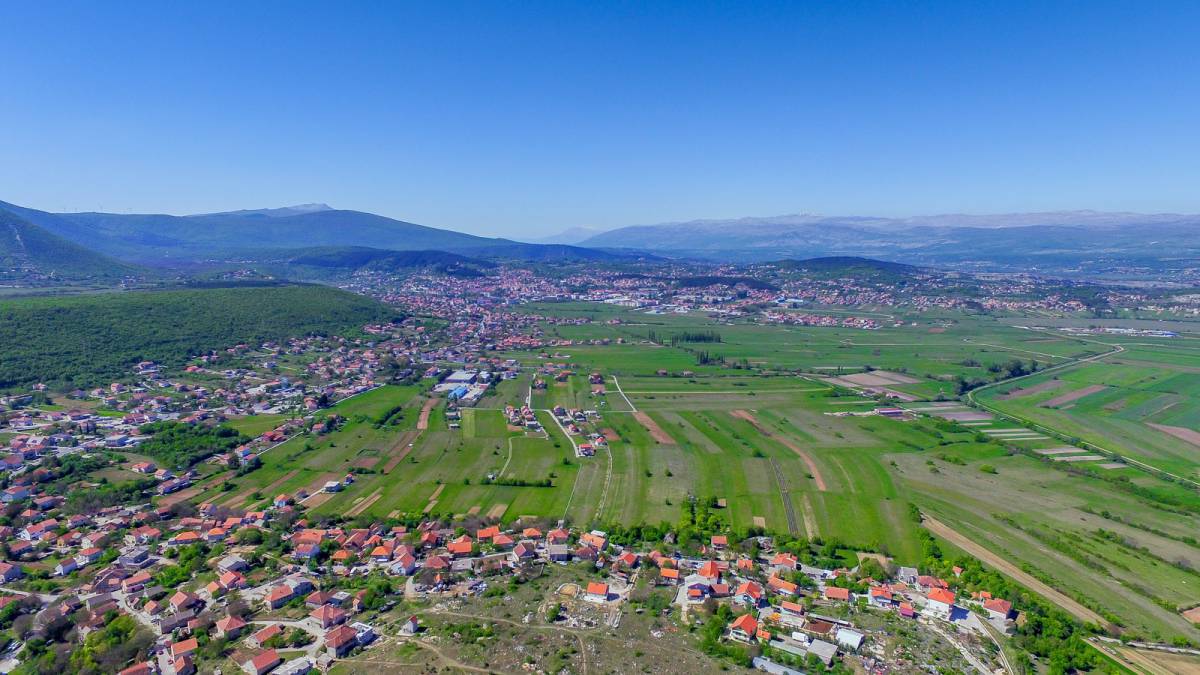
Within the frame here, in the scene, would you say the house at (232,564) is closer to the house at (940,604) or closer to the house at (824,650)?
the house at (824,650)

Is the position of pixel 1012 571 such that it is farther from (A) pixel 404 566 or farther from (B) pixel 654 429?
(A) pixel 404 566

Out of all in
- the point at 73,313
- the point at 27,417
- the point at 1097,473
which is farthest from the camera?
the point at 73,313

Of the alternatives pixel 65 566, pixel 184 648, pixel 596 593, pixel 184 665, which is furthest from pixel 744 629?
pixel 65 566

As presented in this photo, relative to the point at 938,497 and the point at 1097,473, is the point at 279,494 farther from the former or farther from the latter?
the point at 1097,473

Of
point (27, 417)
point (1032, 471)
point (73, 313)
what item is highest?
point (73, 313)

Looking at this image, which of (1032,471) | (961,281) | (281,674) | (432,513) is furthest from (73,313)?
(961,281)

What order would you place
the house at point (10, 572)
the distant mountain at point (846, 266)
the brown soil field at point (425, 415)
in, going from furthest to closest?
the distant mountain at point (846, 266) < the brown soil field at point (425, 415) < the house at point (10, 572)

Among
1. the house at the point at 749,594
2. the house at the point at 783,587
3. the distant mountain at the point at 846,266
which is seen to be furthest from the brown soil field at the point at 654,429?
the distant mountain at the point at 846,266

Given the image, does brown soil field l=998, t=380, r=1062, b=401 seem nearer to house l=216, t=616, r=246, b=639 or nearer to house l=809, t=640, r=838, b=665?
house l=809, t=640, r=838, b=665
